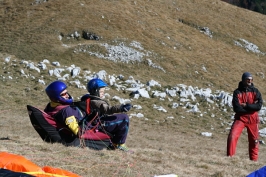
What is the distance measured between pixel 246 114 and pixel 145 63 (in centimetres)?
1580

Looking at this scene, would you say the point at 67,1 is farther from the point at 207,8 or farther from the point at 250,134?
the point at 250,134

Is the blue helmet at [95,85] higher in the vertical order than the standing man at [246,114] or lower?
higher

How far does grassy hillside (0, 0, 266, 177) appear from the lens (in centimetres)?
766

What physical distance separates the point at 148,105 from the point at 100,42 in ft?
31.8

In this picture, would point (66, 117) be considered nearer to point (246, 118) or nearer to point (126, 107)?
point (126, 107)

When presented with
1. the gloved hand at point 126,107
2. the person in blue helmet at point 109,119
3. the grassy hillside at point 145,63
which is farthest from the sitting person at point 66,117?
the gloved hand at point 126,107

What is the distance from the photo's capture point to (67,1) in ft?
104

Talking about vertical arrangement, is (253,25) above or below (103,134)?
below

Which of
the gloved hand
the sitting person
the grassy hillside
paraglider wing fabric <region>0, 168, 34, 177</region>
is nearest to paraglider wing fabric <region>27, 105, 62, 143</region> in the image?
the sitting person

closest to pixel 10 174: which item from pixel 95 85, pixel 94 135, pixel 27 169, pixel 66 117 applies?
pixel 27 169

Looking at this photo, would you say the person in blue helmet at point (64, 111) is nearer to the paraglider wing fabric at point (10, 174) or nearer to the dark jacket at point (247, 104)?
the paraglider wing fabric at point (10, 174)

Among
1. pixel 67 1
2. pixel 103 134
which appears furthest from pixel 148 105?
pixel 67 1

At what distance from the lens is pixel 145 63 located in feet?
83.3

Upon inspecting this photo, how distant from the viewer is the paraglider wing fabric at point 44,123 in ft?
26.7
